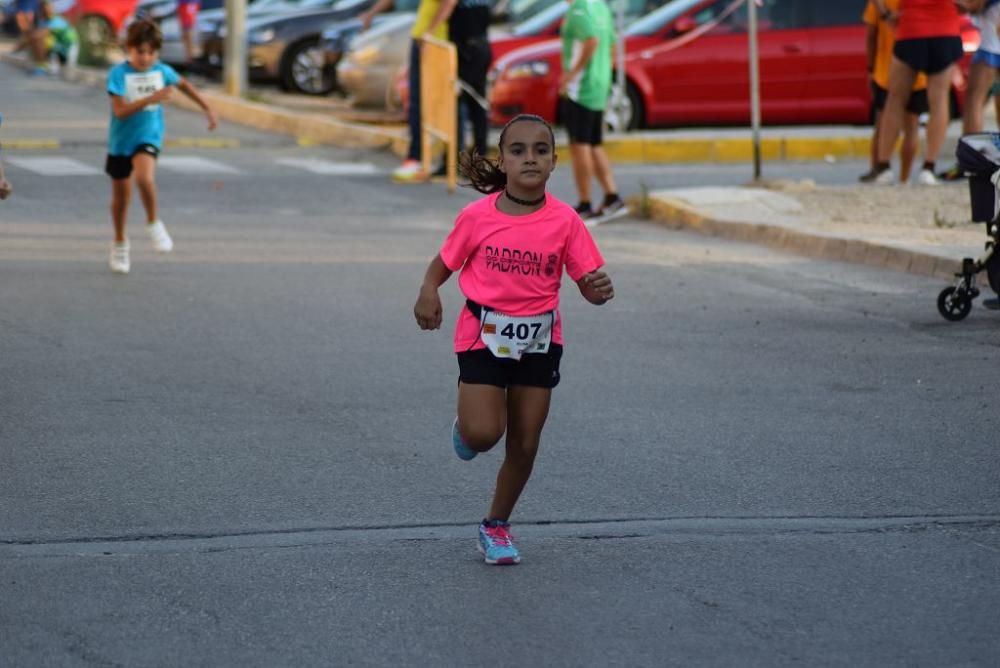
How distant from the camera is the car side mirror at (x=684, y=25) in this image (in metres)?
20.3

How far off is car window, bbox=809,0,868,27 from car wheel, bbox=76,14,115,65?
18604 mm

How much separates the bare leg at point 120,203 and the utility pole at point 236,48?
43.6 ft

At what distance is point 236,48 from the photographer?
Result: 25406 millimetres

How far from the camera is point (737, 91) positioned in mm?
20625

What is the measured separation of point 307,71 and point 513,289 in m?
22.7

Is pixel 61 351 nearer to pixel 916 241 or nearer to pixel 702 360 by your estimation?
pixel 702 360

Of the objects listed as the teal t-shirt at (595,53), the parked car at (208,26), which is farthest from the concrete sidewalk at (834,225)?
the parked car at (208,26)

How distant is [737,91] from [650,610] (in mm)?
16034

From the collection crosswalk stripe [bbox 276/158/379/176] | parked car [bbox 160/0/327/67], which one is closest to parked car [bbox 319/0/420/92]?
parked car [bbox 160/0/327/67]

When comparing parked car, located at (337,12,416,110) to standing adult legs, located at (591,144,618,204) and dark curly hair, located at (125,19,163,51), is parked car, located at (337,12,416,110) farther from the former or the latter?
dark curly hair, located at (125,19,163,51)

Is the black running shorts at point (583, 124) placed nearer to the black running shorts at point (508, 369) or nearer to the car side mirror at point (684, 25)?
the car side mirror at point (684, 25)

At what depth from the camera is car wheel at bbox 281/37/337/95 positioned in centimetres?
2739

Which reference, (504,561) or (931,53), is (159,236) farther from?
(504,561)

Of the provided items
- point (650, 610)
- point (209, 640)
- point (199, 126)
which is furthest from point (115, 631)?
point (199, 126)
